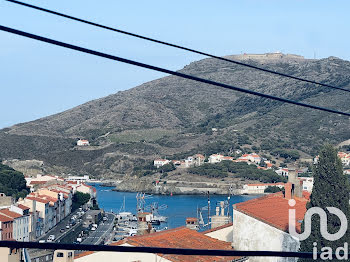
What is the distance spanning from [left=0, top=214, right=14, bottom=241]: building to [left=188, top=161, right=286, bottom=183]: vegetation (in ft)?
178

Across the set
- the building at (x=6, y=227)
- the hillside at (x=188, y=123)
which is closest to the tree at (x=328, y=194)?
the building at (x=6, y=227)

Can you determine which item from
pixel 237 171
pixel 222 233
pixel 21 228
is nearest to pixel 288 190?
pixel 222 233

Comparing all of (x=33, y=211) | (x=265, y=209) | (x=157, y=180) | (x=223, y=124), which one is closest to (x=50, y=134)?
(x=223, y=124)

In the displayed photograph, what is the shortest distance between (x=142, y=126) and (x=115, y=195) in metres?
39.2

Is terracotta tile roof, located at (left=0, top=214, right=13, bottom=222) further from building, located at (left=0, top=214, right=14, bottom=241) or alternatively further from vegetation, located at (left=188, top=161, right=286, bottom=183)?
vegetation, located at (left=188, top=161, right=286, bottom=183)

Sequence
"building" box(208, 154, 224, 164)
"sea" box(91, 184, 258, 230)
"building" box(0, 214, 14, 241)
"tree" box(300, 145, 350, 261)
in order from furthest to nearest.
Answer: "building" box(208, 154, 224, 164), "sea" box(91, 184, 258, 230), "building" box(0, 214, 14, 241), "tree" box(300, 145, 350, 261)

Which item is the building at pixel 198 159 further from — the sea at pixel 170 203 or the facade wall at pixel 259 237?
the facade wall at pixel 259 237

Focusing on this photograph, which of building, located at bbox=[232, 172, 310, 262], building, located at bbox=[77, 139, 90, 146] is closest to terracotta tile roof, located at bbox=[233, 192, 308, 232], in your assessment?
building, located at bbox=[232, 172, 310, 262]

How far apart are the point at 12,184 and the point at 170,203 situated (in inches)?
923

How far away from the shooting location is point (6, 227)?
28797mm

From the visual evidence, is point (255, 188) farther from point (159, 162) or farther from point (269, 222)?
point (269, 222)

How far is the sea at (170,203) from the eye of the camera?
5269cm

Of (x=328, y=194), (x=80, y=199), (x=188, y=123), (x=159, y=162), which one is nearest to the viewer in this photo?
(x=328, y=194)

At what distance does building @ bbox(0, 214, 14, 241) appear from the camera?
28141mm
